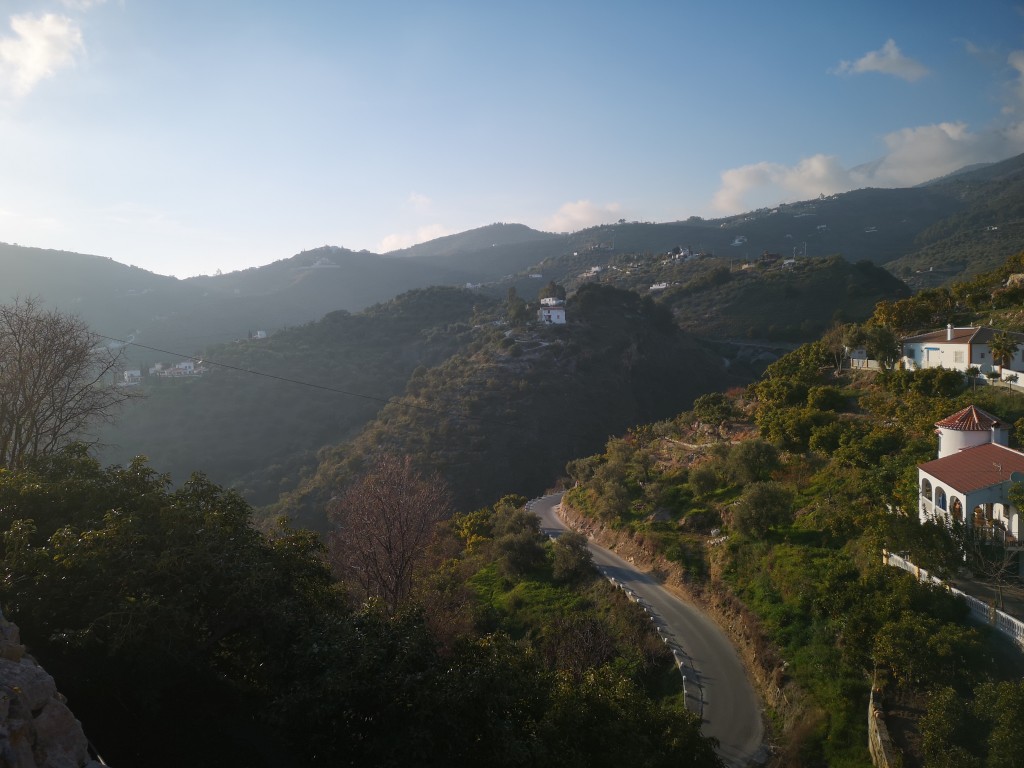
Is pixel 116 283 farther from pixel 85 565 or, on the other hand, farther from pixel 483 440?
pixel 85 565

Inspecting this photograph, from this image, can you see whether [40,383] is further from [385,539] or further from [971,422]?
[971,422]

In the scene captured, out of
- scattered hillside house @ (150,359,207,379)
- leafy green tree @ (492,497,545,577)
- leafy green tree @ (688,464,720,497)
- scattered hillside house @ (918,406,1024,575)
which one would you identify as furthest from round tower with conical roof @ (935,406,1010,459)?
scattered hillside house @ (150,359,207,379)

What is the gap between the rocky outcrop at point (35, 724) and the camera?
13.9ft

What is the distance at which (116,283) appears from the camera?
3492 inches

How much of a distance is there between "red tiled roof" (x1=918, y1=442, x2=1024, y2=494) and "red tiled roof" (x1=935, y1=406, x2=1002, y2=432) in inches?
20.0

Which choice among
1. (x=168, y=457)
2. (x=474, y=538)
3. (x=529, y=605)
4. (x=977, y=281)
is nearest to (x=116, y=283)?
(x=168, y=457)

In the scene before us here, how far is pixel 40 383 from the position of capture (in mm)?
12320

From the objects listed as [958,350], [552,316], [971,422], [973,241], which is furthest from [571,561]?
[973,241]

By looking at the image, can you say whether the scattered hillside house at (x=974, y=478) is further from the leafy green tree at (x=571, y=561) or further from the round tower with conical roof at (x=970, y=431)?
the leafy green tree at (x=571, y=561)

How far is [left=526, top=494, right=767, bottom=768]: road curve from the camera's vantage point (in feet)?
37.2

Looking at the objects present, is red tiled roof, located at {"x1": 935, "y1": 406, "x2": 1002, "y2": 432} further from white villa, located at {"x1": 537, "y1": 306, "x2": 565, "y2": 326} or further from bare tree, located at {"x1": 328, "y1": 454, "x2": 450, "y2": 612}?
white villa, located at {"x1": 537, "y1": 306, "x2": 565, "y2": 326}

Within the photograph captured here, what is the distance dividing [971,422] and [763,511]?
5116 millimetres

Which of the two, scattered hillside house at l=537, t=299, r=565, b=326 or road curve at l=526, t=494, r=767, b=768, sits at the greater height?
scattered hillside house at l=537, t=299, r=565, b=326

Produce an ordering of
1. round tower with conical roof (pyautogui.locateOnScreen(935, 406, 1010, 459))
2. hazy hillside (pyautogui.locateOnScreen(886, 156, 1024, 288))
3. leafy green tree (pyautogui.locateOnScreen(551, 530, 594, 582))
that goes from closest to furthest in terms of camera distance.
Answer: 1. round tower with conical roof (pyautogui.locateOnScreen(935, 406, 1010, 459))
2. leafy green tree (pyautogui.locateOnScreen(551, 530, 594, 582))
3. hazy hillside (pyautogui.locateOnScreen(886, 156, 1024, 288))
